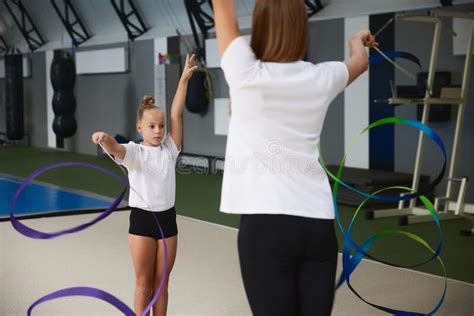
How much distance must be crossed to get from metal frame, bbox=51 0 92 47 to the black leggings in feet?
42.3

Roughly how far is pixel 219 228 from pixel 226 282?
192 cm

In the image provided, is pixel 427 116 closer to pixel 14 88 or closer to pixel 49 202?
pixel 49 202

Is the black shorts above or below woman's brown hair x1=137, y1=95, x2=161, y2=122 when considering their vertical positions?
below

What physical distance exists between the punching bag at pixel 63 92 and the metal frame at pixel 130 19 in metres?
1.35

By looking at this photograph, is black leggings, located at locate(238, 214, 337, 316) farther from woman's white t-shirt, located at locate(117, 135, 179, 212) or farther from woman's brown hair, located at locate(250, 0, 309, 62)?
woman's white t-shirt, located at locate(117, 135, 179, 212)

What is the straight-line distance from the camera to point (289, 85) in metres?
1.73

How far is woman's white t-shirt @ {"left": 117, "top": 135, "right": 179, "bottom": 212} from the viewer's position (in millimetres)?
2953

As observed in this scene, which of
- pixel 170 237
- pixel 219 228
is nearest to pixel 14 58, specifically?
pixel 219 228

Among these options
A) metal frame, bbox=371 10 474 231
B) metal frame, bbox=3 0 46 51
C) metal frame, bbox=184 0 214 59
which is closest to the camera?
metal frame, bbox=371 10 474 231

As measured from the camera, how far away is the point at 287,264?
5.64 feet

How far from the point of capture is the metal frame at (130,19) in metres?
12.6

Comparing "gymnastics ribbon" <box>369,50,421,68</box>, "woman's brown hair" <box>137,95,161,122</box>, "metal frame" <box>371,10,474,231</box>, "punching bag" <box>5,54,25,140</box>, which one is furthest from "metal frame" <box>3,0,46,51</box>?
"gymnastics ribbon" <box>369,50,421,68</box>

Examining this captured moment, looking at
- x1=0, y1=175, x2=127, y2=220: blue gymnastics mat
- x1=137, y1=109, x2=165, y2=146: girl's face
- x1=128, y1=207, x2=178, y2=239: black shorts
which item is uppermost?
x1=137, y1=109, x2=165, y2=146: girl's face

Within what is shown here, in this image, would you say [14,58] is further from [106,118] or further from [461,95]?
[461,95]
